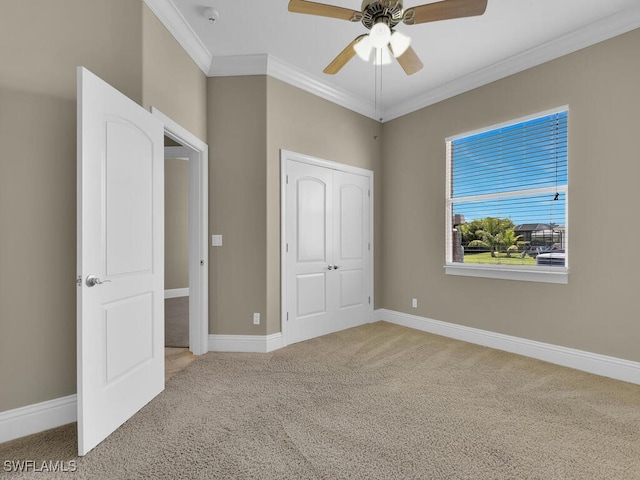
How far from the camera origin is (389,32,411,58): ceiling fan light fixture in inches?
75.3

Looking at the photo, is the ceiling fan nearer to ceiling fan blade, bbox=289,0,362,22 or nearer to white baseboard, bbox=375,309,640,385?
ceiling fan blade, bbox=289,0,362,22

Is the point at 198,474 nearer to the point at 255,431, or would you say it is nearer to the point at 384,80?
the point at 255,431

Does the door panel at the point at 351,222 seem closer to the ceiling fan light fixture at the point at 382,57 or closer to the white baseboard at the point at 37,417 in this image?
the ceiling fan light fixture at the point at 382,57

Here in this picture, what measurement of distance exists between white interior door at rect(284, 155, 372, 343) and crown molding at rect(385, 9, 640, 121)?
1237mm

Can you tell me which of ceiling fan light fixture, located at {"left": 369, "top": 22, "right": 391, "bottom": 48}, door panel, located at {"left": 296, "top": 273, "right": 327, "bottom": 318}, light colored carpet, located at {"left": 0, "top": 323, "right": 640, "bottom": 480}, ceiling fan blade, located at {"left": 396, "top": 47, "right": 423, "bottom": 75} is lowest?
light colored carpet, located at {"left": 0, "top": 323, "right": 640, "bottom": 480}

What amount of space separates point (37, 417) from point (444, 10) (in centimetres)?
333

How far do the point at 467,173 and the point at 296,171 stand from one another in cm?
200

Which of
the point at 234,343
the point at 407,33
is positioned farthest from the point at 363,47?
the point at 234,343

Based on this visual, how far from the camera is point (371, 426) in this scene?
6.76 feet

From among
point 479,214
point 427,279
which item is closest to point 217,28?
point 479,214

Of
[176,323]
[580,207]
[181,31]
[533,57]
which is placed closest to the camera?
[181,31]

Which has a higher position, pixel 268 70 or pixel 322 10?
pixel 268 70

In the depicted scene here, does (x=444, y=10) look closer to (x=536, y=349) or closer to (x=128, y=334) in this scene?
(x=128, y=334)

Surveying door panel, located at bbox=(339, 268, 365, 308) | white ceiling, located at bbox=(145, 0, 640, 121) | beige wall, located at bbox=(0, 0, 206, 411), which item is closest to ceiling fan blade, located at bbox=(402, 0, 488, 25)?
white ceiling, located at bbox=(145, 0, 640, 121)
